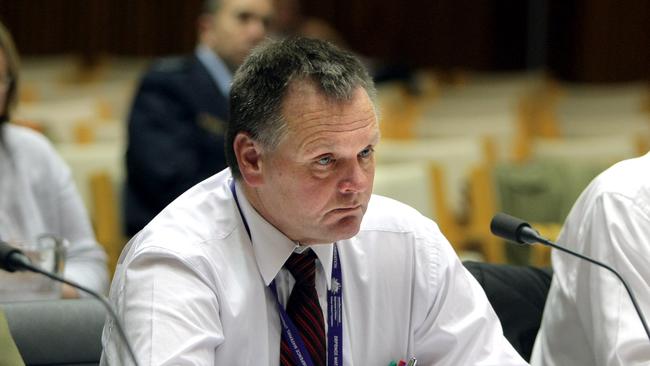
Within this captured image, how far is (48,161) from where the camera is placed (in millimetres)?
3486

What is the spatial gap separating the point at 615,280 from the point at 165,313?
2.94 ft

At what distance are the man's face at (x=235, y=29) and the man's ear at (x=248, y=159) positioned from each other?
8.11ft

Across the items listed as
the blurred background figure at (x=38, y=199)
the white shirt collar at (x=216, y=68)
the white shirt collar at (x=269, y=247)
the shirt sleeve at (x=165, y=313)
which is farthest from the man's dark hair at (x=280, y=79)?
the white shirt collar at (x=216, y=68)

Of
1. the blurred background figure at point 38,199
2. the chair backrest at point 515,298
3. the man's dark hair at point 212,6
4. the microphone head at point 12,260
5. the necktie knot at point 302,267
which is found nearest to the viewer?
the microphone head at point 12,260

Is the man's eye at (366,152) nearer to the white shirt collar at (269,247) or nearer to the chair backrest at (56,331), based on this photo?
the white shirt collar at (269,247)

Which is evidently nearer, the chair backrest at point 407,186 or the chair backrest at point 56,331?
the chair backrest at point 56,331

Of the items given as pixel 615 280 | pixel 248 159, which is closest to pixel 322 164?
pixel 248 159

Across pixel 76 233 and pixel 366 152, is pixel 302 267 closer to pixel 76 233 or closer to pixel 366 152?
pixel 366 152

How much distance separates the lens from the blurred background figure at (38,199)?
334cm

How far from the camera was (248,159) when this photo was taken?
2.11m

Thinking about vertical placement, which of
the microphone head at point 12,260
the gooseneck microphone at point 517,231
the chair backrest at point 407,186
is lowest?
the chair backrest at point 407,186

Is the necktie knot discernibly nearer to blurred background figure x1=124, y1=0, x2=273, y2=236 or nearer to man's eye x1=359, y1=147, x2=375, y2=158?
man's eye x1=359, y1=147, x2=375, y2=158

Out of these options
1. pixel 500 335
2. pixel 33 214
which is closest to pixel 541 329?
pixel 500 335

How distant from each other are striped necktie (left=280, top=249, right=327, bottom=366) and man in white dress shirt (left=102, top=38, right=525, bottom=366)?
0.06ft
